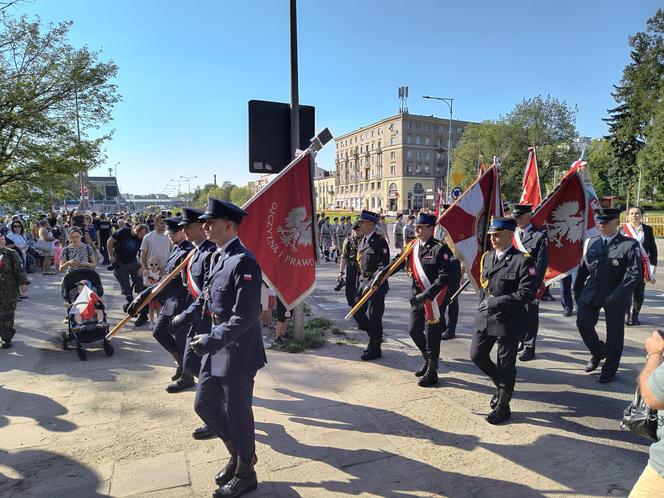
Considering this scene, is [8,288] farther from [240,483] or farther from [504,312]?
[504,312]

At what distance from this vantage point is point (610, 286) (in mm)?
5184

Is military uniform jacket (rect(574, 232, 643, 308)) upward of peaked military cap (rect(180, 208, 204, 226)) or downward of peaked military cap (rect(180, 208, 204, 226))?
downward

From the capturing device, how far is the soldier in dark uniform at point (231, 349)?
115 inches

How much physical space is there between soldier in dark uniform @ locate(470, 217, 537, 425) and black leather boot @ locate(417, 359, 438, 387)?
0.84m

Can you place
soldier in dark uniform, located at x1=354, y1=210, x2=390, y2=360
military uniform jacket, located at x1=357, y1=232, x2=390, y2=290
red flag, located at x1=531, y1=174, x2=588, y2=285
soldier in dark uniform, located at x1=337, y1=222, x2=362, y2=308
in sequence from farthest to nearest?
soldier in dark uniform, located at x1=337, y1=222, x2=362, y2=308 < red flag, located at x1=531, y1=174, x2=588, y2=285 < military uniform jacket, located at x1=357, y1=232, x2=390, y2=290 < soldier in dark uniform, located at x1=354, y1=210, x2=390, y2=360

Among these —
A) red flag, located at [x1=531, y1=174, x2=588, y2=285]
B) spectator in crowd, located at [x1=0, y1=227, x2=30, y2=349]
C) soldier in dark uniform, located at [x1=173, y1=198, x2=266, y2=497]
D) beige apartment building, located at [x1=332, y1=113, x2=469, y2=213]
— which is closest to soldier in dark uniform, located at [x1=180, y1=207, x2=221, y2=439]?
soldier in dark uniform, located at [x1=173, y1=198, x2=266, y2=497]

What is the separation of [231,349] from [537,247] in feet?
13.6

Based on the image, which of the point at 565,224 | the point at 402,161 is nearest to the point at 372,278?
the point at 565,224

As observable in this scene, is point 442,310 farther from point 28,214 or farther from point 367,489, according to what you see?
point 28,214

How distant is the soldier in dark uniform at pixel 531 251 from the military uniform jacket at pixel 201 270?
3.27 meters

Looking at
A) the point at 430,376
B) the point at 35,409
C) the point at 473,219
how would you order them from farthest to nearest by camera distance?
the point at 473,219 < the point at 430,376 < the point at 35,409

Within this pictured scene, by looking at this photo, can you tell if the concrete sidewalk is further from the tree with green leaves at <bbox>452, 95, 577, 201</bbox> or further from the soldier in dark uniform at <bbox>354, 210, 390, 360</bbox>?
the tree with green leaves at <bbox>452, 95, 577, 201</bbox>

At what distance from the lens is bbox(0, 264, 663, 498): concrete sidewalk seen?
3.24m

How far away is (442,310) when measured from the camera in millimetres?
5055
